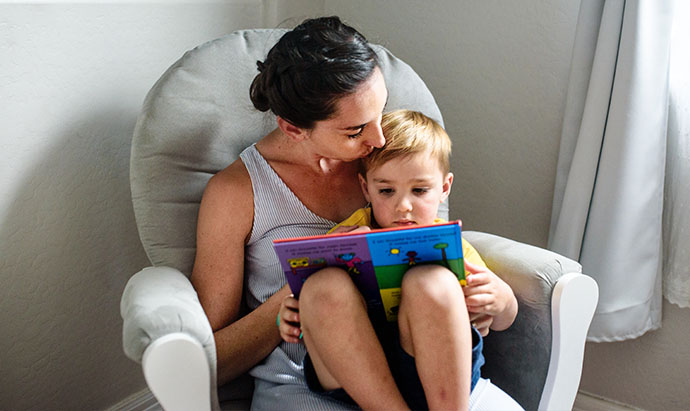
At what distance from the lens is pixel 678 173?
165 centimetres

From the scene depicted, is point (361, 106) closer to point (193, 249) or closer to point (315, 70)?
point (315, 70)

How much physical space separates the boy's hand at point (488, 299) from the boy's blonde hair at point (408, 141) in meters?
0.23

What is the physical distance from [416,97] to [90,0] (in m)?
0.76

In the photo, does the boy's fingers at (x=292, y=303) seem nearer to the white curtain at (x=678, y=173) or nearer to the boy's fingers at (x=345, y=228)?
the boy's fingers at (x=345, y=228)

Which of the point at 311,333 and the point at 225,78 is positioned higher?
the point at 225,78

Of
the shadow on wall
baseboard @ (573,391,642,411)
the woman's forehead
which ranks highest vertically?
the woman's forehead

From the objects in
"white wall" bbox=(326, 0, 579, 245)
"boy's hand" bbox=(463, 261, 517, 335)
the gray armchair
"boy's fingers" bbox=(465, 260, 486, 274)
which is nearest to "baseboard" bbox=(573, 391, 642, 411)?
"white wall" bbox=(326, 0, 579, 245)

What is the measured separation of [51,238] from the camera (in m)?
1.49

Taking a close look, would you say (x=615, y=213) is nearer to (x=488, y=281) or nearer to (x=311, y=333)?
(x=488, y=281)

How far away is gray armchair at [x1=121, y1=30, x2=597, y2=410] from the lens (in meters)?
1.06

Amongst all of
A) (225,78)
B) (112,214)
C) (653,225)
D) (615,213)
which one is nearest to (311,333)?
(225,78)

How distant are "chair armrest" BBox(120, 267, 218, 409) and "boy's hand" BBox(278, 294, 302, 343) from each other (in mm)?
156

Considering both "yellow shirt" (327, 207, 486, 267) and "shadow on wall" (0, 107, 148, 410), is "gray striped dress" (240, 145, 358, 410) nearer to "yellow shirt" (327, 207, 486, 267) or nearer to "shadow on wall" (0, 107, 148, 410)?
"yellow shirt" (327, 207, 486, 267)

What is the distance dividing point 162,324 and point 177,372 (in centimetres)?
7
